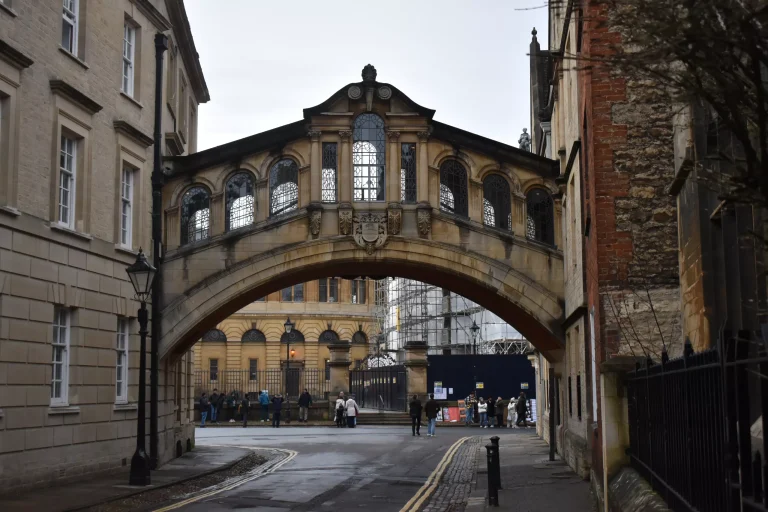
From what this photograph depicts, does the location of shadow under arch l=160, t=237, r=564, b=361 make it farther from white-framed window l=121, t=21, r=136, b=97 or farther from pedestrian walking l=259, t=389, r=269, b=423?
pedestrian walking l=259, t=389, r=269, b=423

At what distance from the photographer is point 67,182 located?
763 inches

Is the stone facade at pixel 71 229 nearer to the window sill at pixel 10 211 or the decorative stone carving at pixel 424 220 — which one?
the window sill at pixel 10 211

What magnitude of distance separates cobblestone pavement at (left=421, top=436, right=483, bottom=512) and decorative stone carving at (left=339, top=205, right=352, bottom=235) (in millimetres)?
5980

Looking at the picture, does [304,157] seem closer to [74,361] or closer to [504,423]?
[74,361]

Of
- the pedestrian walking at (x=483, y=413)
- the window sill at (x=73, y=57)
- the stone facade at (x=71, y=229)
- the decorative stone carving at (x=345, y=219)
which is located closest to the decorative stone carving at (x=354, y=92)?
the decorative stone carving at (x=345, y=219)

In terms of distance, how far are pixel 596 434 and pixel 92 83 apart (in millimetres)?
12041

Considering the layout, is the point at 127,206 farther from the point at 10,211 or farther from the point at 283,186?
the point at 10,211

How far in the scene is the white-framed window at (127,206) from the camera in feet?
73.6

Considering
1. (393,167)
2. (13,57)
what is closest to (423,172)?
(393,167)

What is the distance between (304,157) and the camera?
24.6 metres

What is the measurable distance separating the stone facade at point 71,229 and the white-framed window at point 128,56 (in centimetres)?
4

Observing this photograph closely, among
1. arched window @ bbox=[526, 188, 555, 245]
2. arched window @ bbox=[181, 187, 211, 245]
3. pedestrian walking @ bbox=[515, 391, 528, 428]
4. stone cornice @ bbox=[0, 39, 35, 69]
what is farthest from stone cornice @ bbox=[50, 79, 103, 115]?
pedestrian walking @ bbox=[515, 391, 528, 428]

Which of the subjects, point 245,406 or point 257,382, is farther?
point 257,382

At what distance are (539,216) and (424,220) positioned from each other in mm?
2808
